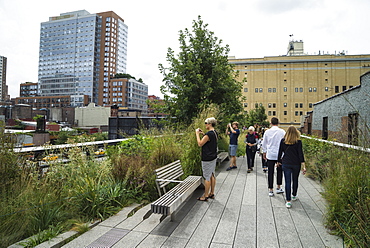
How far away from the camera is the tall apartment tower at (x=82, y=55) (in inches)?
5118

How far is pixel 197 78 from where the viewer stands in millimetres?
10039

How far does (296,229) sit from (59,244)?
11.9 ft

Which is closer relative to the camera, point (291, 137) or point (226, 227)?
point (226, 227)

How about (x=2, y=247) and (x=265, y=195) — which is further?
(x=265, y=195)

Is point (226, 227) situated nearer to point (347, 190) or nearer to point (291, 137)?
point (347, 190)

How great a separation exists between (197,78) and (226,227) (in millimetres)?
7343

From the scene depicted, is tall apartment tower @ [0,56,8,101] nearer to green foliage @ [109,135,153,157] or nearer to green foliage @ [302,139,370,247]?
green foliage @ [109,135,153,157]

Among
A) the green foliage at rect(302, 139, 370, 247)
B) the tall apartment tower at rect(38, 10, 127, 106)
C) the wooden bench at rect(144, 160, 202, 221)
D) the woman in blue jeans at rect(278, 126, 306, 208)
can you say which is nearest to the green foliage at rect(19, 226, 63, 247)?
the wooden bench at rect(144, 160, 202, 221)

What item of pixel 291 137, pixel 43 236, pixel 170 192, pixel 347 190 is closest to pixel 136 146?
pixel 170 192

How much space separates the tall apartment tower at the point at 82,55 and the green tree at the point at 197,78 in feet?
407

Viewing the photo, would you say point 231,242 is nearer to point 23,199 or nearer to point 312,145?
point 23,199

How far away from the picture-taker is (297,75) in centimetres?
6806

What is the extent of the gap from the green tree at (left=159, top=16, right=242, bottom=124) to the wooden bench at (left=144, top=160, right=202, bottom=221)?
5042 millimetres

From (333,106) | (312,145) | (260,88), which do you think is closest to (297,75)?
(260,88)
